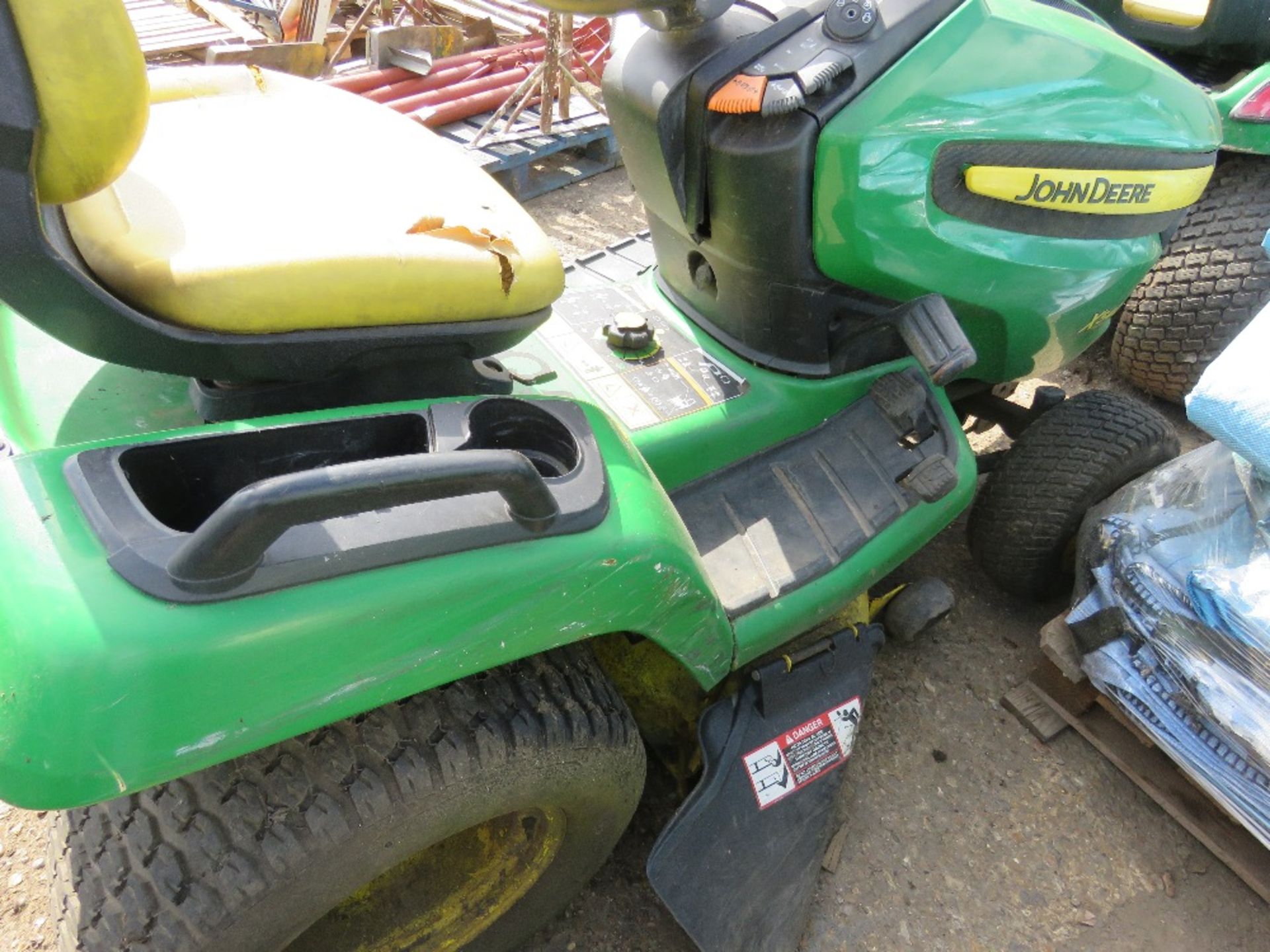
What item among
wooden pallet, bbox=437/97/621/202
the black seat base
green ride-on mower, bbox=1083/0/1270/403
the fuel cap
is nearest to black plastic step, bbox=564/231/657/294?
the fuel cap

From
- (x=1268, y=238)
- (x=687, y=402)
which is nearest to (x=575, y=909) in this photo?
(x=687, y=402)

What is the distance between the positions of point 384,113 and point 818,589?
3.54 ft

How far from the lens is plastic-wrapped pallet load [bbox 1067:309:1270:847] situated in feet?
5.15

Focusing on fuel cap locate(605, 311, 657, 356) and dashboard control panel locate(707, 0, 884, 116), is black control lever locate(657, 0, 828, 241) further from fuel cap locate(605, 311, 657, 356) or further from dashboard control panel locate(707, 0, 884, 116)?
fuel cap locate(605, 311, 657, 356)

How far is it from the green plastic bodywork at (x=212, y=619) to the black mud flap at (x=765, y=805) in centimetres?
23

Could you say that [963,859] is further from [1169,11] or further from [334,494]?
[1169,11]

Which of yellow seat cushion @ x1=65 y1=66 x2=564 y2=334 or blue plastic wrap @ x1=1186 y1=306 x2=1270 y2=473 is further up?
yellow seat cushion @ x1=65 y1=66 x2=564 y2=334

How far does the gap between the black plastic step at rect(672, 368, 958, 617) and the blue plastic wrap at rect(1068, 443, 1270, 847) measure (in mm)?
397

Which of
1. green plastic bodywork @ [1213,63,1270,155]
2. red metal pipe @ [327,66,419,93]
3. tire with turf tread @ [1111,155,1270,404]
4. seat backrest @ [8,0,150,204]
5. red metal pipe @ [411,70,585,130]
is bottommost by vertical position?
red metal pipe @ [411,70,585,130]

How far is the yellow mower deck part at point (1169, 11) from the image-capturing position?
2680mm

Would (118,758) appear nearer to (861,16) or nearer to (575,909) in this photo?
(575,909)

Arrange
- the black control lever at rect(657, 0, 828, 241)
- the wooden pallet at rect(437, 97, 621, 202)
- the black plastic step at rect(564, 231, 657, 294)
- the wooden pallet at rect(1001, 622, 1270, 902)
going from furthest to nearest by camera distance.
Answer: the wooden pallet at rect(437, 97, 621, 202)
the black plastic step at rect(564, 231, 657, 294)
the wooden pallet at rect(1001, 622, 1270, 902)
the black control lever at rect(657, 0, 828, 241)

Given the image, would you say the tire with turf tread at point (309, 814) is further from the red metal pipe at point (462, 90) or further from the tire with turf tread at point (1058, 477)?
the red metal pipe at point (462, 90)

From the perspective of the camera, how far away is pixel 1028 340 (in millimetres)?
1857
